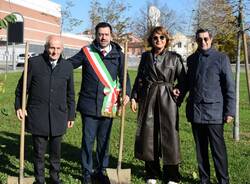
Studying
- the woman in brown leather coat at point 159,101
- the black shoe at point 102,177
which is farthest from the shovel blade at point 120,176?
the woman in brown leather coat at point 159,101

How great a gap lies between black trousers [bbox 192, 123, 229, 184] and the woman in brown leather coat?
0.93 feet

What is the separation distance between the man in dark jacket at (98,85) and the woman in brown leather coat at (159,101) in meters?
0.26

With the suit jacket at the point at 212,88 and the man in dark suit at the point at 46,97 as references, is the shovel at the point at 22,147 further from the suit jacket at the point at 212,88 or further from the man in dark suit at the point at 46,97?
the suit jacket at the point at 212,88

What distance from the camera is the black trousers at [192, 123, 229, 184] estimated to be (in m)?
5.20

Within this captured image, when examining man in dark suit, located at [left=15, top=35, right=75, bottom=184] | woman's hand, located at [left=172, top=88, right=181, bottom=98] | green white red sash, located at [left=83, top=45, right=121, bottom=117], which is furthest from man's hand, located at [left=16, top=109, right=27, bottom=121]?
woman's hand, located at [left=172, top=88, right=181, bottom=98]

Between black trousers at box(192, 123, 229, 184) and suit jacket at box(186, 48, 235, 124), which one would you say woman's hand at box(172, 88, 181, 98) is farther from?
black trousers at box(192, 123, 229, 184)

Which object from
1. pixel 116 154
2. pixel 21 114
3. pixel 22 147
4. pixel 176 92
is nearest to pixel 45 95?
pixel 21 114

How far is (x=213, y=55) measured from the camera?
5078 millimetres

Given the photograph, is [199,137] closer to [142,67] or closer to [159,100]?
[159,100]

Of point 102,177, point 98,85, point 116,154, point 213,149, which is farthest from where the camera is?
point 116,154

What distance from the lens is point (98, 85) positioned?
5.35m

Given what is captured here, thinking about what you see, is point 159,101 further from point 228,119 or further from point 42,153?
point 42,153

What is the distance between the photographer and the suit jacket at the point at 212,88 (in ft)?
16.5

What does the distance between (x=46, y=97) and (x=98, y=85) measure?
2.29 feet
